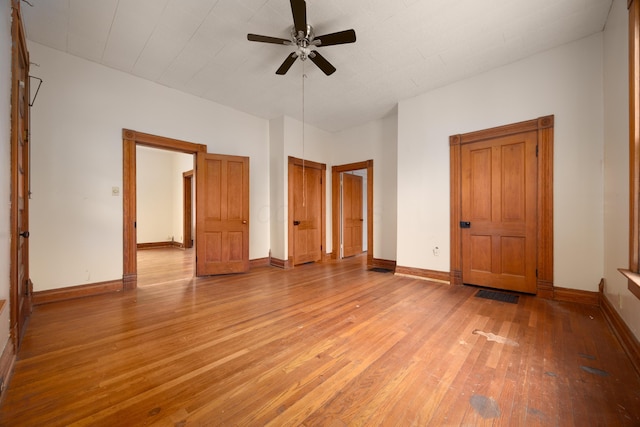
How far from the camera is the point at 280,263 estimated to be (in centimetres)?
517

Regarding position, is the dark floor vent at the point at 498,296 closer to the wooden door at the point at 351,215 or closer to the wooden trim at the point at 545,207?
the wooden trim at the point at 545,207

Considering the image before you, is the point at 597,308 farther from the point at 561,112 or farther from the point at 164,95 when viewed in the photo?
the point at 164,95

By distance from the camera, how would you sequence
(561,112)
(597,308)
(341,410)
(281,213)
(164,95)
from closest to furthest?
(341,410)
(597,308)
(561,112)
(164,95)
(281,213)

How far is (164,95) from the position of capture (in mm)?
3979

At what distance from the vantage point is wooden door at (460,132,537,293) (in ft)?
10.8

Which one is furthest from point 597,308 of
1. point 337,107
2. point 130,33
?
point 130,33

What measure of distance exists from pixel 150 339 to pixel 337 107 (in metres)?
4.40

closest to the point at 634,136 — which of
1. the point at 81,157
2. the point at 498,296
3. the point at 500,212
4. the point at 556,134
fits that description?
the point at 556,134

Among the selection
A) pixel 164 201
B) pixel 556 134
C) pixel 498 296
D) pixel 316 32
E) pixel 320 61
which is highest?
pixel 316 32

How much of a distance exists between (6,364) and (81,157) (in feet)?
8.52

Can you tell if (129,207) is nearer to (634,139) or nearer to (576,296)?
(634,139)

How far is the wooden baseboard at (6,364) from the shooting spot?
4.99 ft

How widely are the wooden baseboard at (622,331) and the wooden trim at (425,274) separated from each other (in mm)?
1594

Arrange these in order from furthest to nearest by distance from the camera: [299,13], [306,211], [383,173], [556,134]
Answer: [306,211] → [383,173] → [556,134] → [299,13]
